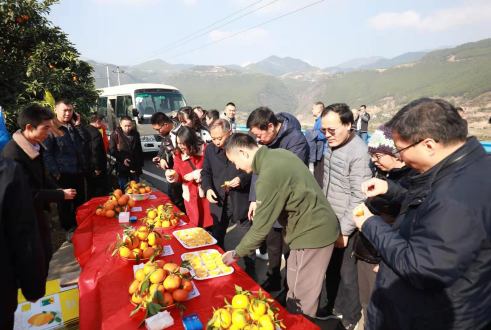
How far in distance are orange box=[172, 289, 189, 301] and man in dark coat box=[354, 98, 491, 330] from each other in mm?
1037

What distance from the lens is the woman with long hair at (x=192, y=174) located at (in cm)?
308

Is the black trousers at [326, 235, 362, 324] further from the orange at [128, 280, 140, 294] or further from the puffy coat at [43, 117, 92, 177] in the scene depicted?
the puffy coat at [43, 117, 92, 177]

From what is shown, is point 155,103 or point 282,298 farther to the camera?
point 155,103

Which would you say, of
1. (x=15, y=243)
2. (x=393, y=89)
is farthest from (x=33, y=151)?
(x=393, y=89)

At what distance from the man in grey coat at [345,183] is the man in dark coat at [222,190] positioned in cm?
96

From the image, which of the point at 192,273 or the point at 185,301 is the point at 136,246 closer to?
the point at 192,273

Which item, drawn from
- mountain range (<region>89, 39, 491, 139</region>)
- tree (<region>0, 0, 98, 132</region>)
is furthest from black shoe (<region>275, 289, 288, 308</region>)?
mountain range (<region>89, 39, 491, 139</region>)

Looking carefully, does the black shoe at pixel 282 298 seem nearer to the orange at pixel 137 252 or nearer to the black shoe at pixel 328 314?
the black shoe at pixel 328 314

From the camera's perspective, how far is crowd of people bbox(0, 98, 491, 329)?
3.42 feet

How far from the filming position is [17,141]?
2.52m

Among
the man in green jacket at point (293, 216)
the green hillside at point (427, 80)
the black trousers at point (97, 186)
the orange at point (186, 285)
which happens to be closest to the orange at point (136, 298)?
the orange at point (186, 285)

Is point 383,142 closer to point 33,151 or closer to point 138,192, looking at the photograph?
point 138,192

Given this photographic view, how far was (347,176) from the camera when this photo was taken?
227cm

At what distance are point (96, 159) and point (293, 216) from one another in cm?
428
